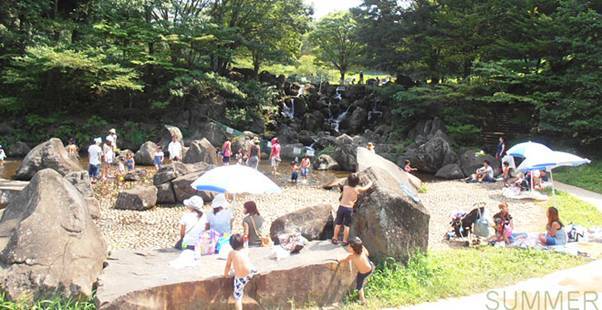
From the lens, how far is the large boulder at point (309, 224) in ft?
32.7

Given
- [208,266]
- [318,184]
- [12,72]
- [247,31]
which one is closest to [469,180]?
[318,184]

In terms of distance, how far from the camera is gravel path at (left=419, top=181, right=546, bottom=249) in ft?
44.3

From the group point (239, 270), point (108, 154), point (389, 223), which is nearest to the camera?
point (239, 270)

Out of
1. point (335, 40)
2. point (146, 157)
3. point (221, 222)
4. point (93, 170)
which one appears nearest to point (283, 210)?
point (221, 222)

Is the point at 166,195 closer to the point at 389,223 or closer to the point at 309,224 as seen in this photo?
the point at 309,224

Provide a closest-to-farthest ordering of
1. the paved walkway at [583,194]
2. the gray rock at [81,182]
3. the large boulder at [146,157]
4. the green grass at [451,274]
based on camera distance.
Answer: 1. the green grass at [451,274]
2. the gray rock at [81,182]
3. the paved walkway at [583,194]
4. the large boulder at [146,157]

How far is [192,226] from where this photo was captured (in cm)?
862

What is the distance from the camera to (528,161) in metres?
13.5

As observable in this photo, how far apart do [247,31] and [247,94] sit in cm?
629

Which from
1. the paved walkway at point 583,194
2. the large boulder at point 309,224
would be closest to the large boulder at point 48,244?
the large boulder at point 309,224

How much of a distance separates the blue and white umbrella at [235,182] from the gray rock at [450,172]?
654 inches

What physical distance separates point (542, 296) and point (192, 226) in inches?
253

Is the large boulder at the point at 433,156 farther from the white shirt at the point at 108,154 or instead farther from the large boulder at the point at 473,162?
the white shirt at the point at 108,154

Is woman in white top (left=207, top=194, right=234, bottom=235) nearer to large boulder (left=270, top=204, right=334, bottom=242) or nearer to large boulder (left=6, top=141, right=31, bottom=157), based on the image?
large boulder (left=270, top=204, right=334, bottom=242)
